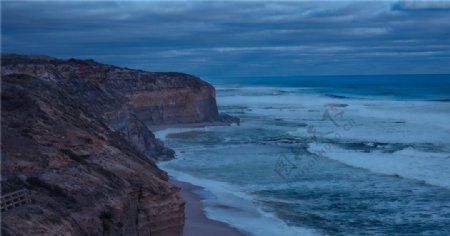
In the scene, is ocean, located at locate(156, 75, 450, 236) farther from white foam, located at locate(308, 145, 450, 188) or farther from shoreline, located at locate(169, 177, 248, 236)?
shoreline, located at locate(169, 177, 248, 236)

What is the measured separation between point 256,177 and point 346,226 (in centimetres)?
683

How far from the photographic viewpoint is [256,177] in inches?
901

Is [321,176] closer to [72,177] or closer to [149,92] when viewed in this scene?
[72,177]

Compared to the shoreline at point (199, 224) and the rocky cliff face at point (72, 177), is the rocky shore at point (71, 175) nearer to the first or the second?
the rocky cliff face at point (72, 177)

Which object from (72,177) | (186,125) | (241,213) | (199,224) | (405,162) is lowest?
(199,224)

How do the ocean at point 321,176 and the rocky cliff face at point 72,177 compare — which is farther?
the ocean at point 321,176

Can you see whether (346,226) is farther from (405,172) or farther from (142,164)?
(405,172)

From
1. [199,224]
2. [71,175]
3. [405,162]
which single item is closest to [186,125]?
[405,162]

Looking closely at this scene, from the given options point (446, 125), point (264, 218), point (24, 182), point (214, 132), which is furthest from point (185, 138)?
point (24, 182)

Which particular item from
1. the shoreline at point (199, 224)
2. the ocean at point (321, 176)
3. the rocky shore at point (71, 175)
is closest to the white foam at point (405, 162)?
the ocean at point (321, 176)

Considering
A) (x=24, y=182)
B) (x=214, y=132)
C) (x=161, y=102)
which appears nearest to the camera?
(x=24, y=182)

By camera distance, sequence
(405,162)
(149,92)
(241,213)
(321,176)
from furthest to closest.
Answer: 1. (149,92)
2. (405,162)
3. (321,176)
4. (241,213)

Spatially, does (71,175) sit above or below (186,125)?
above

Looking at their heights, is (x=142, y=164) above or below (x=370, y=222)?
above
